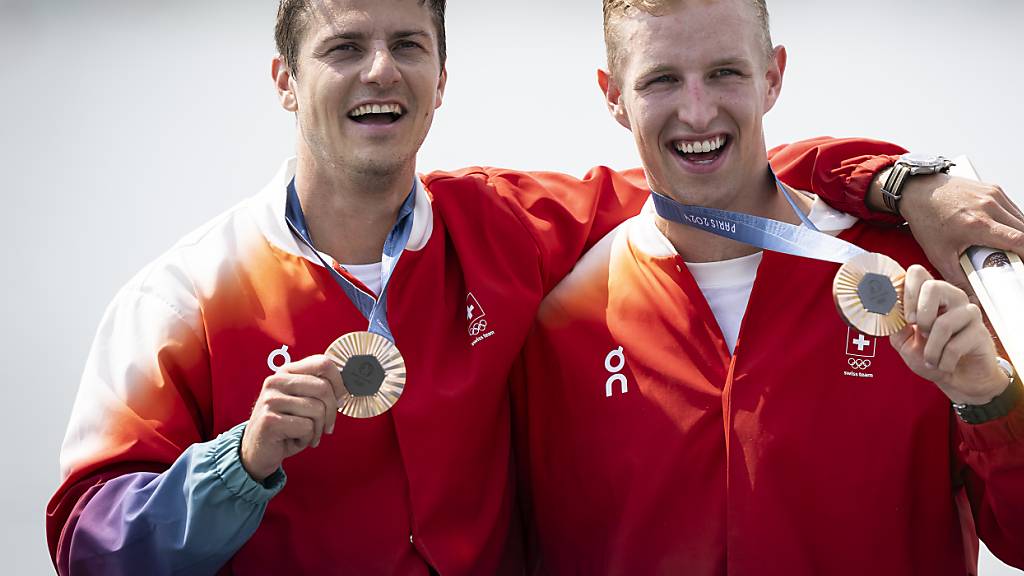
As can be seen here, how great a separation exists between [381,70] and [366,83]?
58 mm

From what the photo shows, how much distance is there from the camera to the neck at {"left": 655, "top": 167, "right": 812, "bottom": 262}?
3189 mm

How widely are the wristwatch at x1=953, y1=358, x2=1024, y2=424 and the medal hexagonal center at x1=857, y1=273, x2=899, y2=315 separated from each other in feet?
1.10

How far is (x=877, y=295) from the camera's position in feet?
7.98

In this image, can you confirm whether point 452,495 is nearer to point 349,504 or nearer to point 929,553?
point 349,504

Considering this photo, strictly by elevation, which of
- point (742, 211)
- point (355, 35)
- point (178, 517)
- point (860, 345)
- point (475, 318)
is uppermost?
point (355, 35)

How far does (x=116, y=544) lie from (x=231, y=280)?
0.73 metres

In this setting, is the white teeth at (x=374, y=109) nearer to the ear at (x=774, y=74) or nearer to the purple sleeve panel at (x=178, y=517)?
the purple sleeve panel at (x=178, y=517)

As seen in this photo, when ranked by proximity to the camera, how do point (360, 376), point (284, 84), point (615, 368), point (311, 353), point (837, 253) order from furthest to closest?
point (284, 84) → point (615, 368) → point (311, 353) → point (837, 253) → point (360, 376)

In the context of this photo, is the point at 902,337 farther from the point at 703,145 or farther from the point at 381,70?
the point at 381,70

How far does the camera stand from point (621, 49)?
126 inches

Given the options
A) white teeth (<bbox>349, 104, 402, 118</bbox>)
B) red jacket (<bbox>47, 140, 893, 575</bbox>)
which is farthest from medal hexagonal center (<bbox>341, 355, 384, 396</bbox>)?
white teeth (<bbox>349, 104, 402, 118</bbox>)

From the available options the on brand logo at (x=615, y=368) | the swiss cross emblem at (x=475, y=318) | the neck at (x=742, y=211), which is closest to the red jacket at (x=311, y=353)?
the swiss cross emblem at (x=475, y=318)

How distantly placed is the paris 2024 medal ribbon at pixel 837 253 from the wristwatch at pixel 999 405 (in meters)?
0.34

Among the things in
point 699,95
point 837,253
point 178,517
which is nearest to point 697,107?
point 699,95
